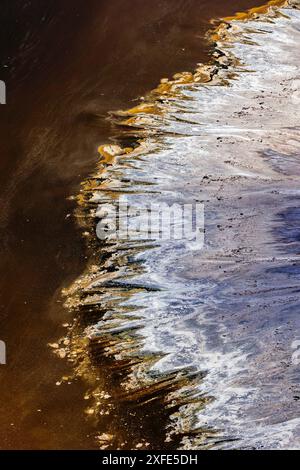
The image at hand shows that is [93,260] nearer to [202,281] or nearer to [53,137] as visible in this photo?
[202,281]

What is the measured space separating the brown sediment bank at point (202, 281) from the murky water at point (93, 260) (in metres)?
0.01

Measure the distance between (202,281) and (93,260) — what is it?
81 cm

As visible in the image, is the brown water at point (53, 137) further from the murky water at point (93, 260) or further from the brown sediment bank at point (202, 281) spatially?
the brown sediment bank at point (202, 281)

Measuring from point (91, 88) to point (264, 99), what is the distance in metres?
1.69

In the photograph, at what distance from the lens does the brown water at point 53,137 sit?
428 centimetres

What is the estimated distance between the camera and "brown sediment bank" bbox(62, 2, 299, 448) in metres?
4.18

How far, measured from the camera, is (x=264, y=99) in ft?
23.3

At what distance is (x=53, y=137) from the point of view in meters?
6.70

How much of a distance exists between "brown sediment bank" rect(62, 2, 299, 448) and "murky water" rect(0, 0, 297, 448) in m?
0.01

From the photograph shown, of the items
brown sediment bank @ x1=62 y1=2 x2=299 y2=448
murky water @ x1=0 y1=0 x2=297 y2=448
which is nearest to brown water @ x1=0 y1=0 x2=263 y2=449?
murky water @ x1=0 y1=0 x2=297 y2=448

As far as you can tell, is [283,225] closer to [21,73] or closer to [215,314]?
[215,314]

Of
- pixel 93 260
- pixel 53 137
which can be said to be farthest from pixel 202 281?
pixel 53 137

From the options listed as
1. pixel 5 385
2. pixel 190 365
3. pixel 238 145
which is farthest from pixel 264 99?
pixel 5 385

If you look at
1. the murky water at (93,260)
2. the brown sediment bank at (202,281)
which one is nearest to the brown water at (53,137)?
the murky water at (93,260)
